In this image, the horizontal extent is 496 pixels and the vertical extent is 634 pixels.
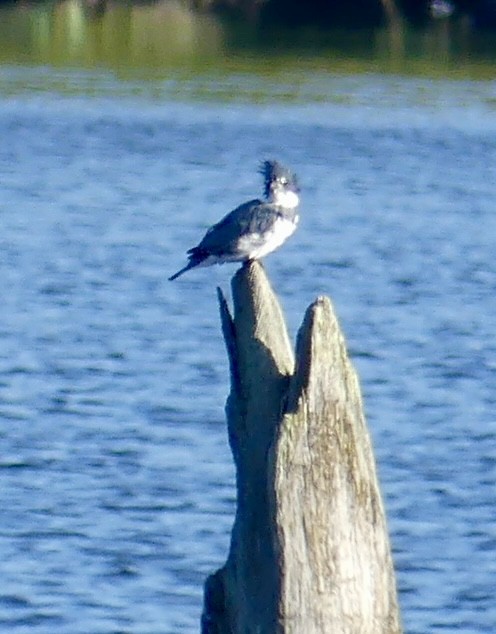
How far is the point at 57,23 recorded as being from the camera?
50.9 m

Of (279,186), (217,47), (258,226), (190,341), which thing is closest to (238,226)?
(258,226)

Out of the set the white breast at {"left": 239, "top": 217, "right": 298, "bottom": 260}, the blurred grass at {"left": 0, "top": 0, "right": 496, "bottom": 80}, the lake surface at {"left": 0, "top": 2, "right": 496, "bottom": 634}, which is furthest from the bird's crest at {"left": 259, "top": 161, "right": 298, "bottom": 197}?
the blurred grass at {"left": 0, "top": 0, "right": 496, "bottom": 80}

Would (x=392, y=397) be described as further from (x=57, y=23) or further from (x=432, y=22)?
(x=432, y=22)

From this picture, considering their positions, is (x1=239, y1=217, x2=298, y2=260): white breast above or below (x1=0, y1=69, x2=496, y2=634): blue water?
above

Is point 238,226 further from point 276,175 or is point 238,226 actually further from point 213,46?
point 213,46

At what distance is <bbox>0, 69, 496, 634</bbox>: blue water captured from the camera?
10.1 meters

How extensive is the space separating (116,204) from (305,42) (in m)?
23.0

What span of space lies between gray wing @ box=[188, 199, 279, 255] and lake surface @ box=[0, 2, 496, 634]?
105 inches

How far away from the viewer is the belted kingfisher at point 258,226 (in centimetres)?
678

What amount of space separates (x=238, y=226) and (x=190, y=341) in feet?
28.9

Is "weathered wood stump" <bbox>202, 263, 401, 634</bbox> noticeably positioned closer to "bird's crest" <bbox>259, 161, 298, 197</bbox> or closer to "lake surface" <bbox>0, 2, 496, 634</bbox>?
"bird's crest" <bbox>259, 161, 298, 197</bbox>

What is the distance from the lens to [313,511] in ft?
16.5

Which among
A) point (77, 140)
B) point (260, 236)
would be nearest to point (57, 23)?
point (77, 140)

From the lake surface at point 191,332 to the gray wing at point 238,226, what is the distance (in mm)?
2655
